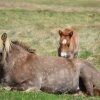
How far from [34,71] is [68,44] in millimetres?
6449

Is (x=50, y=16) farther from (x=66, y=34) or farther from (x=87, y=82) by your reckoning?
(x=87, y=82)

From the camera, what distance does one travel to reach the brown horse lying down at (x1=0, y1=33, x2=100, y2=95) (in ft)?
37.5

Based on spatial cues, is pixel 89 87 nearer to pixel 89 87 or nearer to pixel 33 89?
pixel 89 87

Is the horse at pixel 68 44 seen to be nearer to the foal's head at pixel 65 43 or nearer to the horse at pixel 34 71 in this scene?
the foal's head at pixel 65 43

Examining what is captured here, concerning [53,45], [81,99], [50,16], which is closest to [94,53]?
[53,45]

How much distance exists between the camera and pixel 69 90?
1194 cm

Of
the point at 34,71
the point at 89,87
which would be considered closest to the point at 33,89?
the point at 34,71

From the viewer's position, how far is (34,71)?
11.6m

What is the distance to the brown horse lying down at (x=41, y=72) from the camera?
450 inches

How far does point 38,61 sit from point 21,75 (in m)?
0.62

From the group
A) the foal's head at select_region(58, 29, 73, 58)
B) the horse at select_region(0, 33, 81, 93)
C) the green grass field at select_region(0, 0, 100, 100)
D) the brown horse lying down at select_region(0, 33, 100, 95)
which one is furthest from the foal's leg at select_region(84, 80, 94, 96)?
the foal's head at select_region(58, 29, 73, 58)

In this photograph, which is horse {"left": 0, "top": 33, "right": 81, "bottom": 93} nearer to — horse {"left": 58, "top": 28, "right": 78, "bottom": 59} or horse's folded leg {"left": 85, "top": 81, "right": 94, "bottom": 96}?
horse's folded leg {"left": 85, "top": 81, "right": 94, "bottom": 96}

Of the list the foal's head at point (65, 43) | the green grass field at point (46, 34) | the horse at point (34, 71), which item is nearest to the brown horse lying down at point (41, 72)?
the horse at point (34, 71)

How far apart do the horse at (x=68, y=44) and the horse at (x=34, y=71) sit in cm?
528
